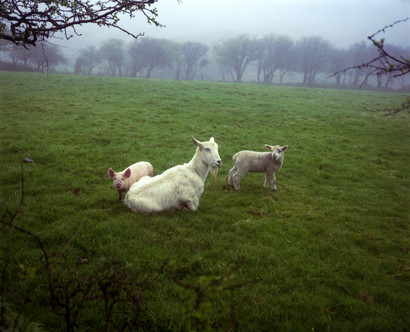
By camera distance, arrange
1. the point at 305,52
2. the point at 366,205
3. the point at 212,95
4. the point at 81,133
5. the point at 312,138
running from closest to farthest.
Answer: the point at 366,205
the point at 81,133
the point at 312,138
the point at 212,95
the point at 305,52

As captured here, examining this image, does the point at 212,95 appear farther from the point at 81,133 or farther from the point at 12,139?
the point at 12,139

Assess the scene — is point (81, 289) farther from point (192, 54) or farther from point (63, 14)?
point (192, 54)

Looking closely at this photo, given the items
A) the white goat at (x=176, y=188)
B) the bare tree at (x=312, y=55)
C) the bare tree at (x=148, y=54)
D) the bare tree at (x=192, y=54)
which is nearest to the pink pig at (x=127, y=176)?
the white goat at (x=176, y=188)

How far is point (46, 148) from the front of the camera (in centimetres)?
1055

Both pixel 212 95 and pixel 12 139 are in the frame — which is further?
pixel 212 95

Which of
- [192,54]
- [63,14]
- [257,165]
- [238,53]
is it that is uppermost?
[192,54]

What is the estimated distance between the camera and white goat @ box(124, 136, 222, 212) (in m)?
6.11

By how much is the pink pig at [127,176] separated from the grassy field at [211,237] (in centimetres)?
50

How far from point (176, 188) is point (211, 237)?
1.71m

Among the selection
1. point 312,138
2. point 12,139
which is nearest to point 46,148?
point 12,139

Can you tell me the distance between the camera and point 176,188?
20.9 feet

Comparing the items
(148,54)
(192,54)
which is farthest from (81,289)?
(192,54)

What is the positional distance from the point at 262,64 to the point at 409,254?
9259cm

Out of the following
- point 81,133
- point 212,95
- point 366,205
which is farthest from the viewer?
point 212,95
